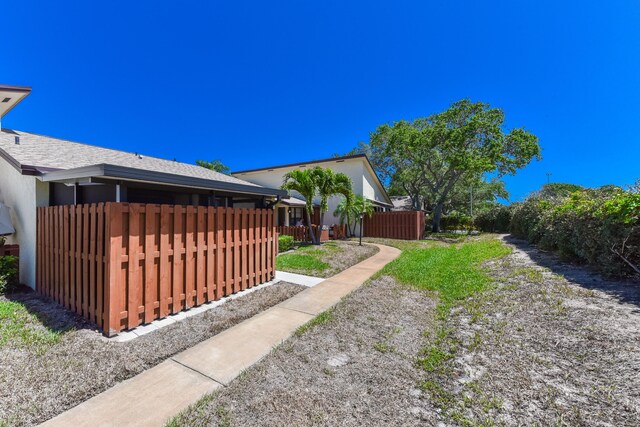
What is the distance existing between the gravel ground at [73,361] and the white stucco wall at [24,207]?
1.75 metres

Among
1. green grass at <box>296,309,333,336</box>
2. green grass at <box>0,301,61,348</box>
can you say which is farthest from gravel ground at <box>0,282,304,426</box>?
green grass at <box>296,309,333,336</box>

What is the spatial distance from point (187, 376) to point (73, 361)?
4.69 ft

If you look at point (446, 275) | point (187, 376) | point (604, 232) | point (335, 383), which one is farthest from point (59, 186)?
point (604, 232)

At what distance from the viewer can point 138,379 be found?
9.46 ft

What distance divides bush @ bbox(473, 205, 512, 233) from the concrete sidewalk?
22.5 meters

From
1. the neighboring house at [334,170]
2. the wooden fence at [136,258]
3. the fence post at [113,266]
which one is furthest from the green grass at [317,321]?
the neighboring house at [334,170]

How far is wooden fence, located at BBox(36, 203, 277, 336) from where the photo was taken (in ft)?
12.6

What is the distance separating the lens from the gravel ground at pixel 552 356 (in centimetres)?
223

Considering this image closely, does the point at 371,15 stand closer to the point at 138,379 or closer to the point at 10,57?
the point at 138,379

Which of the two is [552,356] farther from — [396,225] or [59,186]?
[396,225]

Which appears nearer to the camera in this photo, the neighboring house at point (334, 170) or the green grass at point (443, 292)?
the green grass at point (443, 292)

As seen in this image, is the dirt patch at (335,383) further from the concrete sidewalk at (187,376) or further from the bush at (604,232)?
the bush at (604,232)

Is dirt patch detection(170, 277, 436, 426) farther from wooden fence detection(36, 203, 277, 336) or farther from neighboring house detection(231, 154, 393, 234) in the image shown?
neighboring house detection(231, 154, 393, 234)

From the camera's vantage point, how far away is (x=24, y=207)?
18.9 feet
